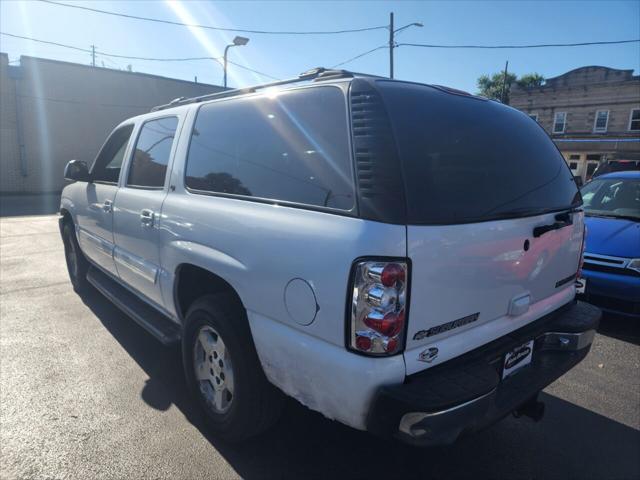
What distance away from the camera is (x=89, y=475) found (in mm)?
2316

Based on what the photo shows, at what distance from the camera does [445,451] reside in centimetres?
257

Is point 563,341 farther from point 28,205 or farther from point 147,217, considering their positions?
point 28,205

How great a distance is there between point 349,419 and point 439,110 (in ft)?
5.01

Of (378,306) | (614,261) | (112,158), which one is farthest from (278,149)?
(614,261)

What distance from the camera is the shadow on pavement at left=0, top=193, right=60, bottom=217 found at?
13790mm

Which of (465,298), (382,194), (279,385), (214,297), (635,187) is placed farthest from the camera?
(635,187)

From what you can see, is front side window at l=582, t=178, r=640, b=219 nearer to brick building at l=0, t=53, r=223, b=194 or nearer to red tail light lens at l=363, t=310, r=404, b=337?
red tail light lens at l=363, t=310, r=404, b=337

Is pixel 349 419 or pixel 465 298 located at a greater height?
pixel 465 298

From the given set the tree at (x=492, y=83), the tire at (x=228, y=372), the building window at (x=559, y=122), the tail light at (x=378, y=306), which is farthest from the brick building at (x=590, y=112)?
the tail light at (x=378, y=306)

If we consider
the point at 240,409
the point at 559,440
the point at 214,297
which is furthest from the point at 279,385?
the point at 559,440

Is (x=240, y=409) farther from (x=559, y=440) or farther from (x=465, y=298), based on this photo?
(x=559, y=440)

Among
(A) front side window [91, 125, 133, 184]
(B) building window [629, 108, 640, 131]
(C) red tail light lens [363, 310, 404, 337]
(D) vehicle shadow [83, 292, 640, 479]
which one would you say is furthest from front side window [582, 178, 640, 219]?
(B) building window [629, 108, 640, 131]

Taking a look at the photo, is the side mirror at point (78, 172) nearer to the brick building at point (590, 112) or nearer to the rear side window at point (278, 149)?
the rear side window at point (278, 149)

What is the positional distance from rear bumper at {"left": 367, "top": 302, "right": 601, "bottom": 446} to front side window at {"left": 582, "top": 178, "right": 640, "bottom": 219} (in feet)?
12.6
